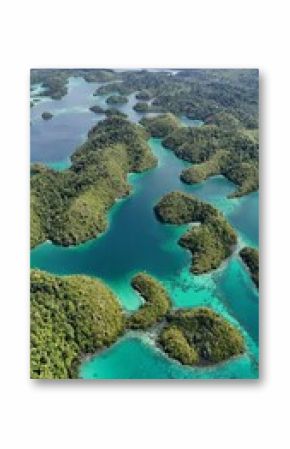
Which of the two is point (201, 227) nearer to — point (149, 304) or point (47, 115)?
point (149, 304)

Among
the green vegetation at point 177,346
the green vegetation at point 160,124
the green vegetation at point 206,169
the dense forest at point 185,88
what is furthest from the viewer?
the green vegetation at point 160,124

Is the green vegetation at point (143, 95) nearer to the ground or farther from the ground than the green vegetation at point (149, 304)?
farther from the ground

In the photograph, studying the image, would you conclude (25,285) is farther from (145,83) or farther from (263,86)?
(263,86)

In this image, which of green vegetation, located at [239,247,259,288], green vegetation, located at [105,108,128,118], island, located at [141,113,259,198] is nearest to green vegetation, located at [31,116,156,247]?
green vegetation, located at [105,108,128,118]

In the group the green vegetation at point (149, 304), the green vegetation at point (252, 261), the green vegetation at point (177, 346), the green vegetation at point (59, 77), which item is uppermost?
the green vegetation at point (59, 77)

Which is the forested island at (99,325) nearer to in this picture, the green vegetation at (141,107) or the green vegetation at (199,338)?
the green vegetation at (199,338)

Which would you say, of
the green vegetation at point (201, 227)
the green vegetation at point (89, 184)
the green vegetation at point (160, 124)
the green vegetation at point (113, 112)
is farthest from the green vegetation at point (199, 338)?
the green vegetation at point (113, 112)

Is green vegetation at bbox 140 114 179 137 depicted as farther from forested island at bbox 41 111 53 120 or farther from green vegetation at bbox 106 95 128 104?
forested island at bbox 41 111 53 120
